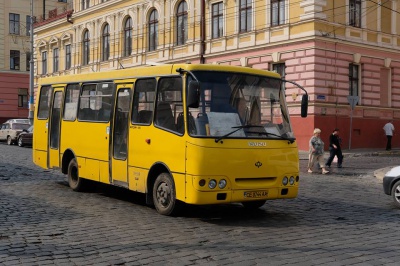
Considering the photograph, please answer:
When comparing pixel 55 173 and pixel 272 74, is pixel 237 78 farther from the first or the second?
pixel 55 173

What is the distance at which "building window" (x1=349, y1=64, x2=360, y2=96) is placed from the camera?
31.8 meters

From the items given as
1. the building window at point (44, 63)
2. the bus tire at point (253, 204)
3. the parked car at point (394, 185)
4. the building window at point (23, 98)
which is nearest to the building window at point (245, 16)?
the parked car at point (394, 185)

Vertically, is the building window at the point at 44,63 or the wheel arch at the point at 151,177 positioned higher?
the building window at the point at 44,63

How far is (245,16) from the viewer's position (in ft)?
109

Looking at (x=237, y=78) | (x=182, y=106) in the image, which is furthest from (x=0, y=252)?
(x=237, y=78)

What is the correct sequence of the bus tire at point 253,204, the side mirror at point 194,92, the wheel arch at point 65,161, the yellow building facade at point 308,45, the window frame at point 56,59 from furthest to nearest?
1. the window frame at point 56,59
2. the yellow building facade at point 308,45
3. the wheel arch at point 65,161
4. the bus tire at point 253,204
5. the side mirror at point 194,92

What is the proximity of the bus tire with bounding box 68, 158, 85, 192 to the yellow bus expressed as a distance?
1.20 metres

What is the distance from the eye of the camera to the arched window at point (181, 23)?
123 feet

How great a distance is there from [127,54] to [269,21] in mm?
14387

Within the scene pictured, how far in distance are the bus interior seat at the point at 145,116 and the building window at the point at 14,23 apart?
51.7 m

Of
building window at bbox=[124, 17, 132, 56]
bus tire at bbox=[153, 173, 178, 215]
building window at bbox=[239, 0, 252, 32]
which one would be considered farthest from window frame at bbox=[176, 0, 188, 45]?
bus tire at bbox=[153, 173, 178, 215]

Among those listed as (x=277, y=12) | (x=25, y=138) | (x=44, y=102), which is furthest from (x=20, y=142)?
(x=44, y=102)

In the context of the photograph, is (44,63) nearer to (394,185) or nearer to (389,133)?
(389,133)

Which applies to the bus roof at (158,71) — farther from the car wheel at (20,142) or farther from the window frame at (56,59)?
the window frame at (56,59)
